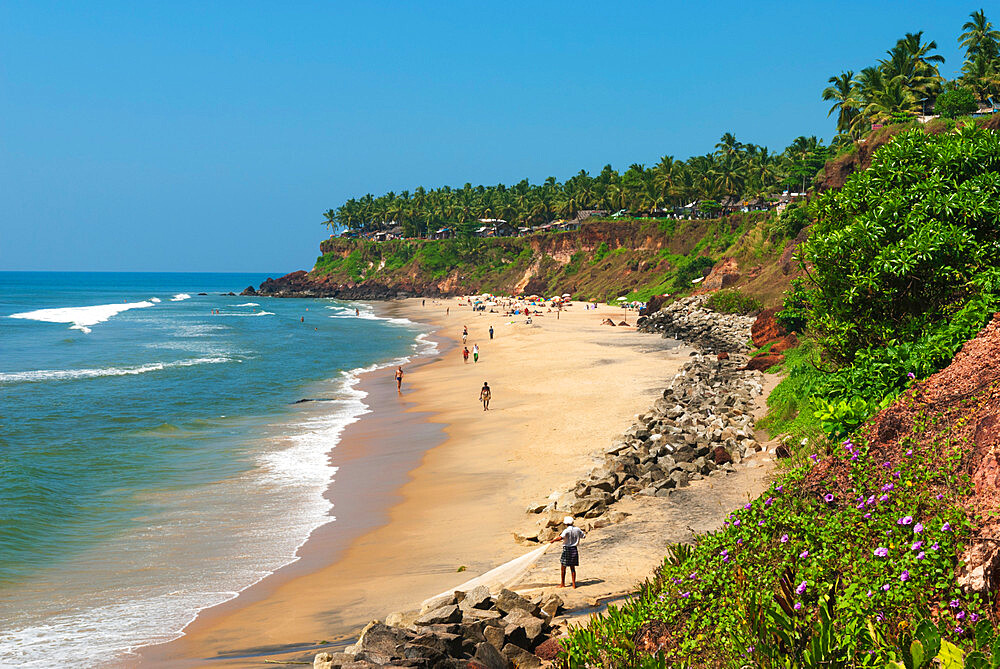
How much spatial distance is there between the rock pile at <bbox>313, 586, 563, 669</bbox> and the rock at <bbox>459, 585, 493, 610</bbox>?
13 mm

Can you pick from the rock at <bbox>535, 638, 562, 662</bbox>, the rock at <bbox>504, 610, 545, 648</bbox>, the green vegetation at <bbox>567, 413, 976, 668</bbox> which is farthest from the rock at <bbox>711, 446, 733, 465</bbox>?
the rock at <bbox>535, 638, 562, 662</bbox>

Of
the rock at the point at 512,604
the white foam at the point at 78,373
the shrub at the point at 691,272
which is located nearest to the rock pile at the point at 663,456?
the rock at the point at 512,604

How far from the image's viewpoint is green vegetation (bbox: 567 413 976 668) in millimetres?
6848

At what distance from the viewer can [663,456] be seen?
699 inches

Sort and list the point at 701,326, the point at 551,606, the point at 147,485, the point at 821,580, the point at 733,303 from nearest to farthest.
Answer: the point at 821,580
the point at 551,606
the point at 147,485
the point at 701,326
the point at 733,303

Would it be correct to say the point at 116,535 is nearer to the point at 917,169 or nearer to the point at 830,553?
the point at 830,553

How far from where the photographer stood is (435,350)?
57125mm

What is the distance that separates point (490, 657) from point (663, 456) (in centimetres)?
1020

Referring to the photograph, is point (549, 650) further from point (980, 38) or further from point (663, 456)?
point (980, 38)

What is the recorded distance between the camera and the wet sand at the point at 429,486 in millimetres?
11766

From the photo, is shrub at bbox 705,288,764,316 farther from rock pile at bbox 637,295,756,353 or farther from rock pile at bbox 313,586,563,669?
rock pile at bbox 313,586,563,669

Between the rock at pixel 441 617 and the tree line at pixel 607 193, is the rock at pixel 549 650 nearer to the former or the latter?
the rock at pixel 441 617

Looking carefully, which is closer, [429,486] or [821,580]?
[821,580]

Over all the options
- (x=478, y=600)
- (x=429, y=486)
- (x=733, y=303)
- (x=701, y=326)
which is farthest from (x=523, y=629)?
(x=733, y=303)
